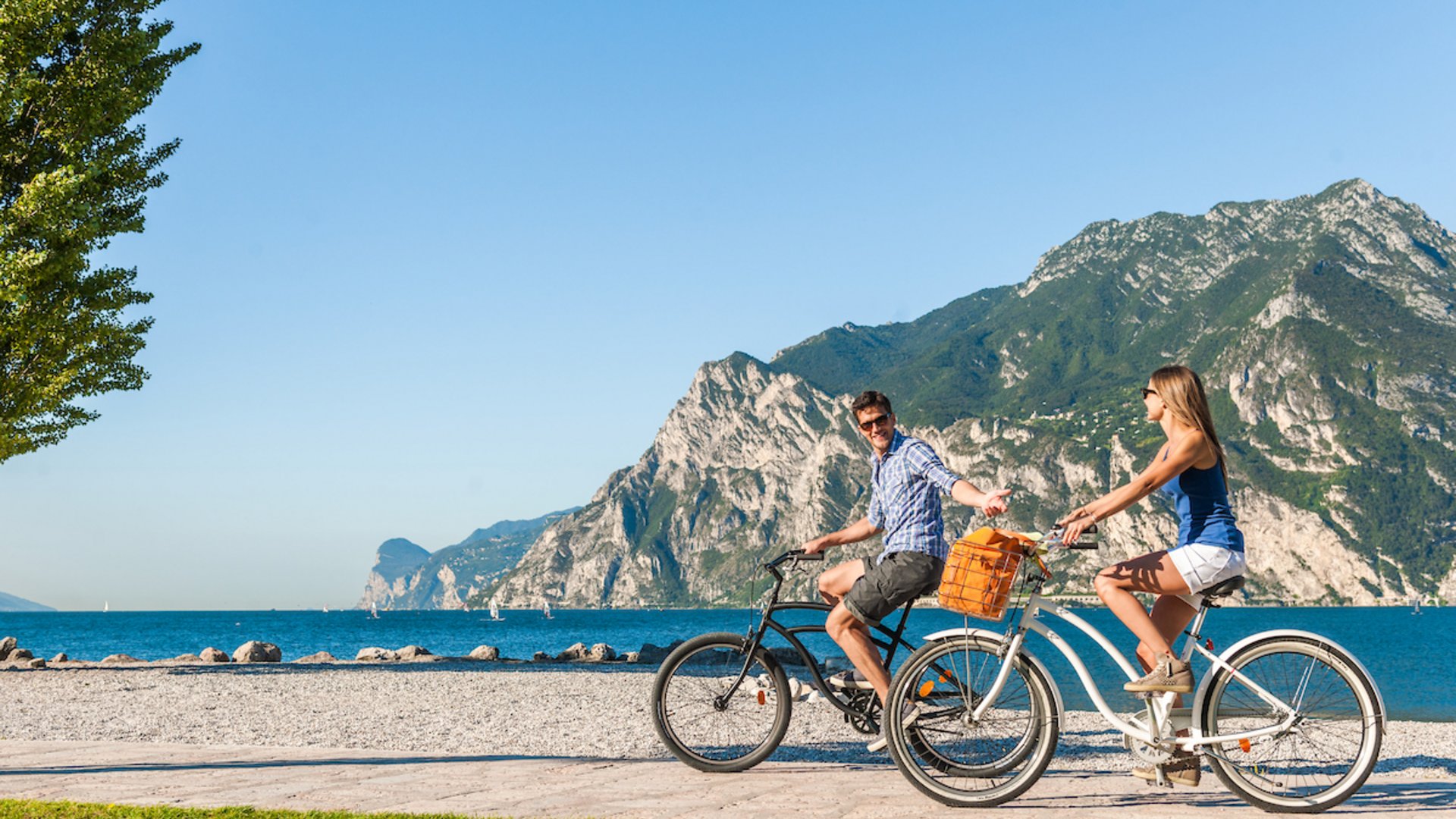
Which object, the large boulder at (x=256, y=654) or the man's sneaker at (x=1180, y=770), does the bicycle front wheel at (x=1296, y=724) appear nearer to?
the man's sneaker at (x=1180, y=770)

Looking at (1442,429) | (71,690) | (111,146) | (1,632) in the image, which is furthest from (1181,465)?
(1442,429)

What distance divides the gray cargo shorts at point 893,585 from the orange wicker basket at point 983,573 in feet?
2.08

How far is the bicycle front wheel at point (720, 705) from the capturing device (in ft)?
26.1

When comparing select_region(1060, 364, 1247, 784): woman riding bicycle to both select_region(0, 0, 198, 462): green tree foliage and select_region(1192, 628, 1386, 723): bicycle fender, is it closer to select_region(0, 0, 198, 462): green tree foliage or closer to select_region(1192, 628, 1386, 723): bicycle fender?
select_region(1192, 628, 1386, 723): bicycle fender

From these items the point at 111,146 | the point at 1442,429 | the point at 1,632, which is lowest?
the point at 1,632

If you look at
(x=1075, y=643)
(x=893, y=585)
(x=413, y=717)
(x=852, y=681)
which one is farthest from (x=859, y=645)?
(x=1075, y=643)

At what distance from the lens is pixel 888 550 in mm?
7422

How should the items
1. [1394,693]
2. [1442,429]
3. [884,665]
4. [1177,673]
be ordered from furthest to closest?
[1442,429] < [1394,693] < [884,665] < [1177,673]

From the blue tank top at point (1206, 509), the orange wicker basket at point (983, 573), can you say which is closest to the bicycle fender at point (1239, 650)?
the blue tank top at point (1206, 509)

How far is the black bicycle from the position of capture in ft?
26.0

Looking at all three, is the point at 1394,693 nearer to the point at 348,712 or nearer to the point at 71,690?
the point at 348,712

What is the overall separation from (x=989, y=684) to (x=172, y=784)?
5.73 meters

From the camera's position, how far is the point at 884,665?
7.36 meters

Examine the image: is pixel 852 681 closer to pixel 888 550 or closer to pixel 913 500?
pixel 888 550
